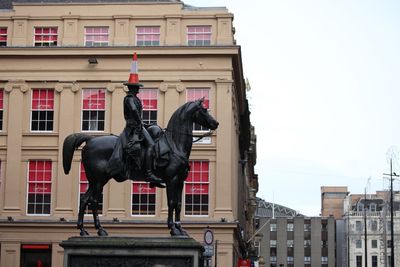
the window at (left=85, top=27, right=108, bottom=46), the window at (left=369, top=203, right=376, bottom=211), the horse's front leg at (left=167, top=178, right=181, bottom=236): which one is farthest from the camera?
the window at (left=369, top=203, right=376, bottom=211)

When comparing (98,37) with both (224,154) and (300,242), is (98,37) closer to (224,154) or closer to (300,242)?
(224,154)

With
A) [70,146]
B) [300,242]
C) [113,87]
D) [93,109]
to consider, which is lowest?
[300,242]

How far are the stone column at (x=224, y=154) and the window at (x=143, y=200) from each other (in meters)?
3.71

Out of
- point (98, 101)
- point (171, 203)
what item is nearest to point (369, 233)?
point (98, 101)

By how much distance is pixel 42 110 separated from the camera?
189 feet

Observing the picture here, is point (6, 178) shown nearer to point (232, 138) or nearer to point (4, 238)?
point (4, 238)

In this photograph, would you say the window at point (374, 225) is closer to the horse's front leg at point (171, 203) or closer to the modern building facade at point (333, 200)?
the modern building facade at point (333, 200)

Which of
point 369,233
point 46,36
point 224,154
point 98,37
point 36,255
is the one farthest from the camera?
point 369,233

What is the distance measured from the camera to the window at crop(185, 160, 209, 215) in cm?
5569

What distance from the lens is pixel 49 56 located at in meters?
57.3

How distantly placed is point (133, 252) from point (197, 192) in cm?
3236

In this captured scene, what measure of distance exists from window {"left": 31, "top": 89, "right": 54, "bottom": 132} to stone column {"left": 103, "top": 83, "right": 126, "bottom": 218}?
3.42 m

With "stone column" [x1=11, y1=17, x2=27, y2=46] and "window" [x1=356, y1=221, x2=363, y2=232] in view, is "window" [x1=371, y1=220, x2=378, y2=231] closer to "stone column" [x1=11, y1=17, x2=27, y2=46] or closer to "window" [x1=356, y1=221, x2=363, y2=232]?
"window" [x1=356, y1=221, x2=363, y2=232]

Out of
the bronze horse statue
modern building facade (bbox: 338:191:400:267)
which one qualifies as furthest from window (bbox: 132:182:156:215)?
modern building facade (bbox: 338:191:400:267)
